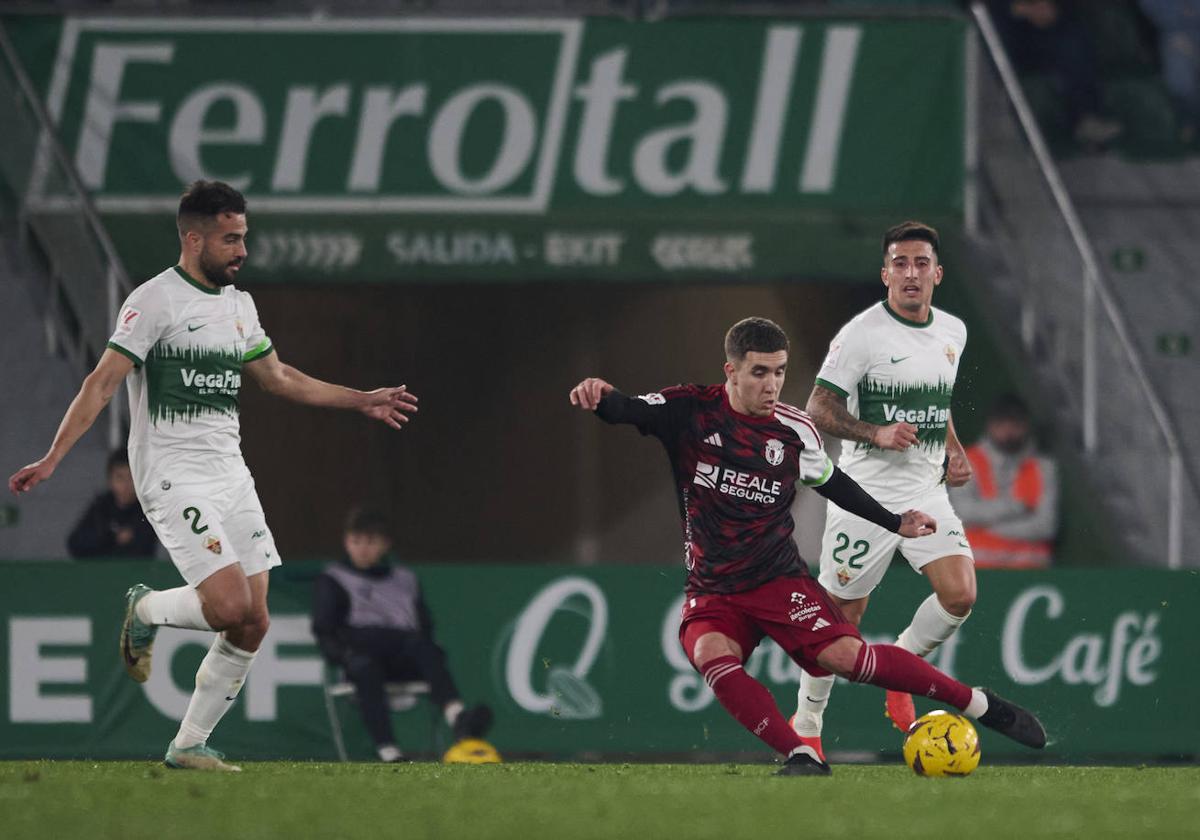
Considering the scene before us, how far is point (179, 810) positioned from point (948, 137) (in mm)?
7770

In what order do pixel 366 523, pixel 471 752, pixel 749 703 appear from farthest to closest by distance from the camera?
pixel 366 523 → pixel 471 752 → pixel 749 703

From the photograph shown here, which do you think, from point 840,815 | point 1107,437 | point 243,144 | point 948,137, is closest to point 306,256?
point 243,144

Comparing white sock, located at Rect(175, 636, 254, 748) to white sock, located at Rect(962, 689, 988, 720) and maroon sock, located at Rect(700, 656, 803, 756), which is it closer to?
maroon sock, located at Rect(700, 656, 803, 756)

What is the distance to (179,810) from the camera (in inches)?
274

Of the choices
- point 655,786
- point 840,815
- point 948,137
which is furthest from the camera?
point 948,137

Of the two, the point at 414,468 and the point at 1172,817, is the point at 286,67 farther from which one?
the point at 1172,817

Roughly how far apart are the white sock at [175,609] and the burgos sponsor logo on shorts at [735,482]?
2025mm

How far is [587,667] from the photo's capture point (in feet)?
36.8

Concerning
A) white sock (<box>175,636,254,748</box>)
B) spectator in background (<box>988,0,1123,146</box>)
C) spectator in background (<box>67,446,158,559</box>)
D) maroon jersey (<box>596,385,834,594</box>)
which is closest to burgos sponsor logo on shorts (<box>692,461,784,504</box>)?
maroon jersey (<box>596,385,834,594</box>)

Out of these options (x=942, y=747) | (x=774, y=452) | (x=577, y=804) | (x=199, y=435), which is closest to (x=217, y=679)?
(x=199, y=435)

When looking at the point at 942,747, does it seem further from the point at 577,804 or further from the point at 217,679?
the point at 217,679

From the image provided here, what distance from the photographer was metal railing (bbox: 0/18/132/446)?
12.8 m

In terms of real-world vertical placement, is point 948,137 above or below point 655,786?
above

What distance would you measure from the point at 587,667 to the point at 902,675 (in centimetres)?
304
